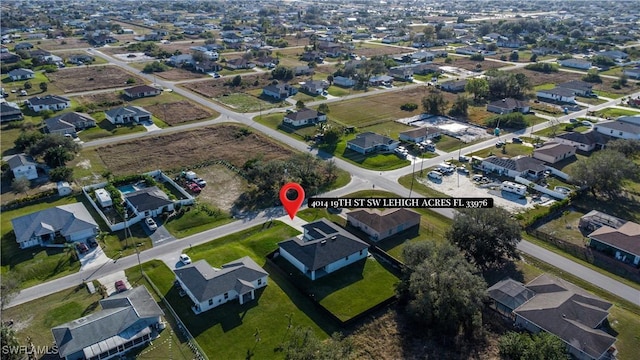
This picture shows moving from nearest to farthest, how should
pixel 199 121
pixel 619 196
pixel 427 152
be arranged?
1. pixel 619 196
2. pixel 427 152
3. pixel 199 121

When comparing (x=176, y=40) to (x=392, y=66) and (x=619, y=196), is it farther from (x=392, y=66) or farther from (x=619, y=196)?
(x=619, y=196)

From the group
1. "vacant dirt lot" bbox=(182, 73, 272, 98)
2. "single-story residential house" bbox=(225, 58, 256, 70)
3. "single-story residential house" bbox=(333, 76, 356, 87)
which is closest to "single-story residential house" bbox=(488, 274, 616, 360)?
"single-story residential house" bbox=(333, 76, 356, 87)

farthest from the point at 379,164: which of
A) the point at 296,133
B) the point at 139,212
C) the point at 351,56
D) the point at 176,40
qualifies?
the point at 176,40

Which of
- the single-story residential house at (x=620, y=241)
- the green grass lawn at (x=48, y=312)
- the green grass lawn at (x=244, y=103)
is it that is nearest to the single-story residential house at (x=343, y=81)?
the green grass lawn at (x=244, y=103)

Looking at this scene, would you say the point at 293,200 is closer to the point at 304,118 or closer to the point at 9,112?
the point at 304,118

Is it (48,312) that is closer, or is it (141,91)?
(48,312)

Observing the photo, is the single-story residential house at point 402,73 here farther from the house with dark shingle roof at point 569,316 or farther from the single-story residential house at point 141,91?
the house with dark shingle roof at point 569,316

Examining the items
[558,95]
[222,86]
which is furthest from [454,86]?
[222,86]
